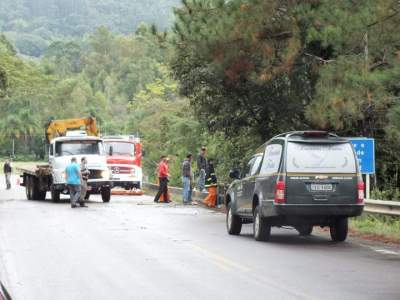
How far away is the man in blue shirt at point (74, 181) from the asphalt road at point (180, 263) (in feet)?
25.2

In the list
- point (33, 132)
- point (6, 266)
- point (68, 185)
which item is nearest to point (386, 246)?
point (6, 266)

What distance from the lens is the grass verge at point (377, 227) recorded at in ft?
65.4

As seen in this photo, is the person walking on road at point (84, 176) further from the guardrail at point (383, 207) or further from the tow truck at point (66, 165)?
the guardrail at point (383, 207)

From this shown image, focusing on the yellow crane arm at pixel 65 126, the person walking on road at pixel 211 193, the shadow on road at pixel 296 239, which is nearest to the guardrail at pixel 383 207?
the shadow on road at pixel 296 239

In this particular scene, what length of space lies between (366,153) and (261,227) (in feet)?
20.4

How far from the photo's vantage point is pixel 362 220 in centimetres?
2306

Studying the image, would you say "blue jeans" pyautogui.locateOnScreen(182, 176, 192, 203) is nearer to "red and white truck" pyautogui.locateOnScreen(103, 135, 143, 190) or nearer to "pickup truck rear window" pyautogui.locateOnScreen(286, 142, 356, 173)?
"red and white truck" pyautogui.locateOnScreen(103, 135, 143, 190)

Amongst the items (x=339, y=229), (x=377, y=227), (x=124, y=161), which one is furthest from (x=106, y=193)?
(x=339, y=229)

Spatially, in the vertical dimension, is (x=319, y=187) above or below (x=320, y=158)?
below

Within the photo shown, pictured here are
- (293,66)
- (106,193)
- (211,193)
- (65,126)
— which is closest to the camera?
(293,66)

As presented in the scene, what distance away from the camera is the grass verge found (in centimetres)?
1992

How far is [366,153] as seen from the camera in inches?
935

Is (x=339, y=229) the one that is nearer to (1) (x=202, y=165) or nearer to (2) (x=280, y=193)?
(2) (x=280, y=193)

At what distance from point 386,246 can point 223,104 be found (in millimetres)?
12238
